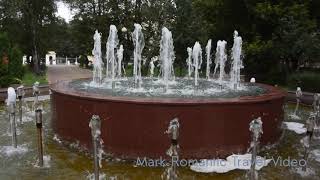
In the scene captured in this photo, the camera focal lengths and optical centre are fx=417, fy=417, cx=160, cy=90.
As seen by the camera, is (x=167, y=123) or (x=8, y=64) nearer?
(x=167, y=123)

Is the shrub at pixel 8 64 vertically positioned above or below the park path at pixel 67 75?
above

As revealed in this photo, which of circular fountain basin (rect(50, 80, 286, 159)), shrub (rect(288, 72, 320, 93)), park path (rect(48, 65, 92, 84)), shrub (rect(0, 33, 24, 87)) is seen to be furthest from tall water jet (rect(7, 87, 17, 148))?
park path (rect(48, 65, 92, 84))

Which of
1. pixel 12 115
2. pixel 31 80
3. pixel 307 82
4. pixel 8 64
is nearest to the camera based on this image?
pixel 12 115

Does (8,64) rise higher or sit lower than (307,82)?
higher

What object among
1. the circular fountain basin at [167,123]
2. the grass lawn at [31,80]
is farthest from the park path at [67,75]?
the circular fountain basin at [167,123]

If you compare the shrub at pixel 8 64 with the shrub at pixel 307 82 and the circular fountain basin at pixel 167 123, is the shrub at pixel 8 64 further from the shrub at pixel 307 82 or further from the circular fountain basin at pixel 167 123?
the shrub at pixel 307 82

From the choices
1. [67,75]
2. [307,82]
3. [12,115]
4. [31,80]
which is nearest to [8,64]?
[31,80]

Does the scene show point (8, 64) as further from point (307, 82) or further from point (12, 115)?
point (307, 82)

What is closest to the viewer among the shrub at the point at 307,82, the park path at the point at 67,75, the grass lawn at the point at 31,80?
the shrub at the point at 307,82

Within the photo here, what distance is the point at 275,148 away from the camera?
8.25 metres

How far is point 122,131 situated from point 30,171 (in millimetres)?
1620

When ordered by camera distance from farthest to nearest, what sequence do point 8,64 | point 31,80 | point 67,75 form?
point 67,75 < point 31,80 < point 8,64

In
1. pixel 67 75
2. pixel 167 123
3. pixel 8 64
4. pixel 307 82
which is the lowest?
pixel 67 75

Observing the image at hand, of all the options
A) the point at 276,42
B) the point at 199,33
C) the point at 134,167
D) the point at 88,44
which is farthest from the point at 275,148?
the point at 88,44
